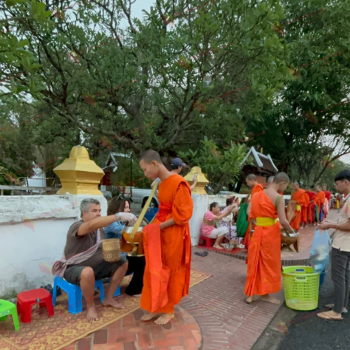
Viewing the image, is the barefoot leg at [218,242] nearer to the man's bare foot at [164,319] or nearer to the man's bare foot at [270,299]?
the man's bare foot at [270,299]

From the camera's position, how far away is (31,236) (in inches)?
143

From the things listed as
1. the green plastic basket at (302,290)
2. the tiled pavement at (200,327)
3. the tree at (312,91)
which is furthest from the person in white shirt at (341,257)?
the tree at (312,91)

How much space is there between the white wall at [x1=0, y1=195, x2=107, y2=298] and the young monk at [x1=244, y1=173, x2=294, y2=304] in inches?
98.3

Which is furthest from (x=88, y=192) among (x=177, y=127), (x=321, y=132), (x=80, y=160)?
(x=321, y=132)

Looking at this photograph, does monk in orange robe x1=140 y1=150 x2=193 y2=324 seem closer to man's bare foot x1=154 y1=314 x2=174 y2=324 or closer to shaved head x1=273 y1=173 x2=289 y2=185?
man's bare foot x1=154 y1=314 x2=174 y2=324

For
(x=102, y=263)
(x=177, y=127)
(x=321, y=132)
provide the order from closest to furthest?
(x=102, y=263)
(x=177, y=127)
(x=321, y=132)

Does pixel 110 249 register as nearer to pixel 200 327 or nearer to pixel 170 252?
pixel 170 252

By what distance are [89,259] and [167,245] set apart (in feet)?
3.15

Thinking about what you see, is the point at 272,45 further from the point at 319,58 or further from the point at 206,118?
the point at 319,58

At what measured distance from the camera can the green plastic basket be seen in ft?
12.0

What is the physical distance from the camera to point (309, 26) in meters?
16.9

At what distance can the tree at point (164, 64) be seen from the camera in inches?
207

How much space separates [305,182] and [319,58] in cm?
969

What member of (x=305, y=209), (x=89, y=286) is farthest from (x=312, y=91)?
(x=89, y=286)
